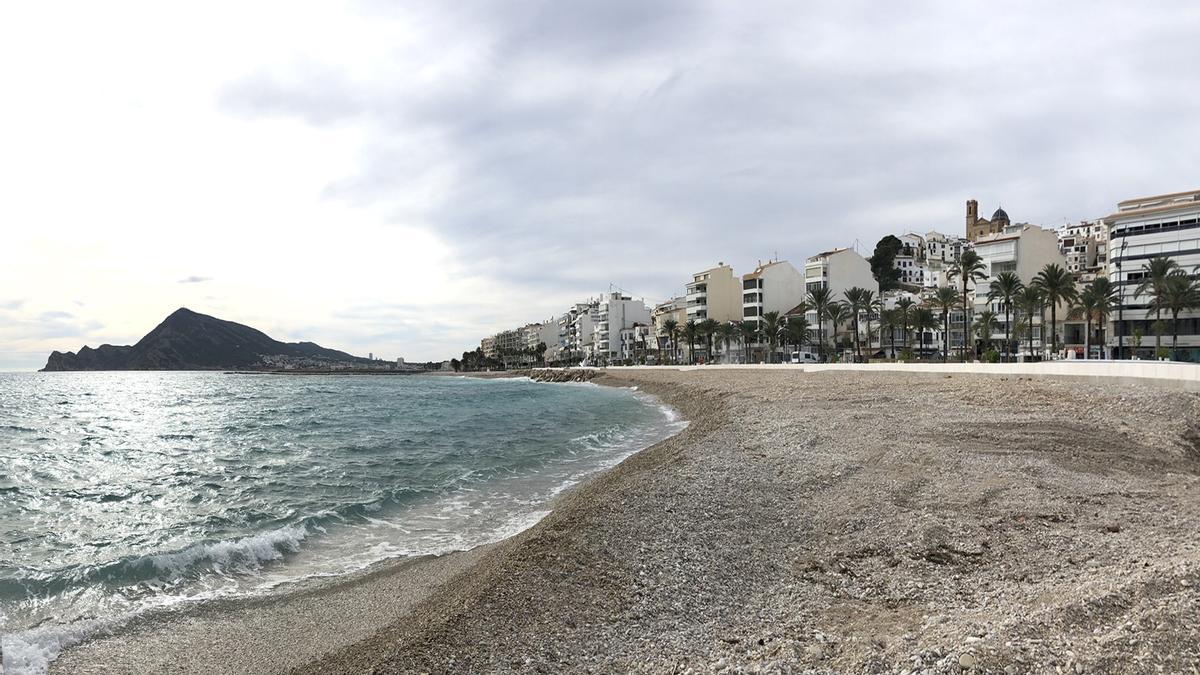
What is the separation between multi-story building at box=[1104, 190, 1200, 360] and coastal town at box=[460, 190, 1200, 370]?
5.1 inches

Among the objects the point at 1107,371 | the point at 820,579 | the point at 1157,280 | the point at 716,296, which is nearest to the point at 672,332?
the point at 716,296

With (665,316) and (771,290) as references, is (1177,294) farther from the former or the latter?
(665,316)

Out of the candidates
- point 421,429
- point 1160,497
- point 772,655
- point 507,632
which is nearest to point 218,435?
point 421,429

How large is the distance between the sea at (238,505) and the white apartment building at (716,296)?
292 feet

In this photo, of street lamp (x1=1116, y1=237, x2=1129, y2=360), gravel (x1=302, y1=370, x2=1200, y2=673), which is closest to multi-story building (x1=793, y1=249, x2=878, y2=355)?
street lamp (x1=1116, y1=237, x2=1129, y2=360)

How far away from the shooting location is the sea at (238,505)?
9477 millimetres

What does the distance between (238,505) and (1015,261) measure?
8958cm

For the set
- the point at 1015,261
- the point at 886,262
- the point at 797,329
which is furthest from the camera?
the point at 886,262

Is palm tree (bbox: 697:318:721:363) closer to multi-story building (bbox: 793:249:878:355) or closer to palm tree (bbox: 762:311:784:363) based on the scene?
palm tree (bbox: 762:311:784:363)

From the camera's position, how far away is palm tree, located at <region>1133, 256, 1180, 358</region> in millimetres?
59797

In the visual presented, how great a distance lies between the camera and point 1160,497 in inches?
447

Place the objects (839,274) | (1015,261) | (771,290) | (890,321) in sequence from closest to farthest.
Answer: (1015,261) < (890,321) < (839,274) < (771,290)

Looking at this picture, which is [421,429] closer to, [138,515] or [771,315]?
[138,515]

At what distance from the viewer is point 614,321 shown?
16662 cm
